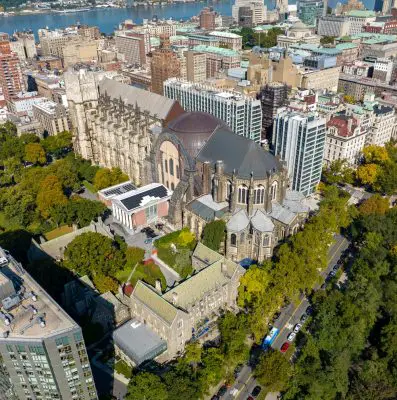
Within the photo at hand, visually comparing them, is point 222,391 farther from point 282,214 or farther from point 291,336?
point 282,214

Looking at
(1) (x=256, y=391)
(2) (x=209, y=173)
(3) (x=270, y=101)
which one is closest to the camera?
(1) (x=256, y=391)

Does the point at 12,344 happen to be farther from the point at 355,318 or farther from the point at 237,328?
the point at 355,318

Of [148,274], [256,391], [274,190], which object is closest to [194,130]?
[274,190]

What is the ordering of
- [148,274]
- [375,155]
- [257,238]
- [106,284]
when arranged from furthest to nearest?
[375,155] → [257,238] → [148,274] → [106,284]

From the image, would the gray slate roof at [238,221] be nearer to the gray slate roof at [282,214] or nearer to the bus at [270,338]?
the gray slate roof at [282,214]

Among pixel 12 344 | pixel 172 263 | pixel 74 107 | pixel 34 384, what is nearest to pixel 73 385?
pixel 34 384
